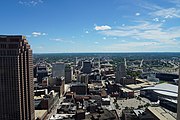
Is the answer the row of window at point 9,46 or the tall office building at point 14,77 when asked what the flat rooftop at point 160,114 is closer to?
the tall office building at point 14,77

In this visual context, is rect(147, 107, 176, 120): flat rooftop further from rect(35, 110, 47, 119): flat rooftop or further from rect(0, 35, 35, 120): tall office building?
rect(0, 35, 35, 120): tall office building

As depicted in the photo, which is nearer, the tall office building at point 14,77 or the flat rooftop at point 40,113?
the tall office building at point 14,77

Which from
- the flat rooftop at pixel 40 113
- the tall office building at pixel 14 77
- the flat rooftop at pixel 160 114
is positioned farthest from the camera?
the flat rooftop at pixel 40 113

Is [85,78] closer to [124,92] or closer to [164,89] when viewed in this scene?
[124,92]

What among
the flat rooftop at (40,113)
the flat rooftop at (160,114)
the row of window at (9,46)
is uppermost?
the row of window at (9,46)

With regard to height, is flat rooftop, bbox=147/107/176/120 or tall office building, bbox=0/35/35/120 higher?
tall office building, bbox=0/35/35/120

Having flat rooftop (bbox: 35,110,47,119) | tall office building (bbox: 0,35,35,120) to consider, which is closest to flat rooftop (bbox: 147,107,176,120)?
flat rooftop (bbox: 35,110,47,119)

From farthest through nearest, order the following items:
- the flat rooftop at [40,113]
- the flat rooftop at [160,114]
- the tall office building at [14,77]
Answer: the flat rooftop at [40,113] < the flat rooftop at [160,114] < the tall office building at [14,77]

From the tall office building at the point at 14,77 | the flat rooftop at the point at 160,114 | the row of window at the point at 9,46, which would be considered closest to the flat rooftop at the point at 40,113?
the tall office building at the point at 14,77

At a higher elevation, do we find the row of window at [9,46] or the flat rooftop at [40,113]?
the row of window at [9,46]
